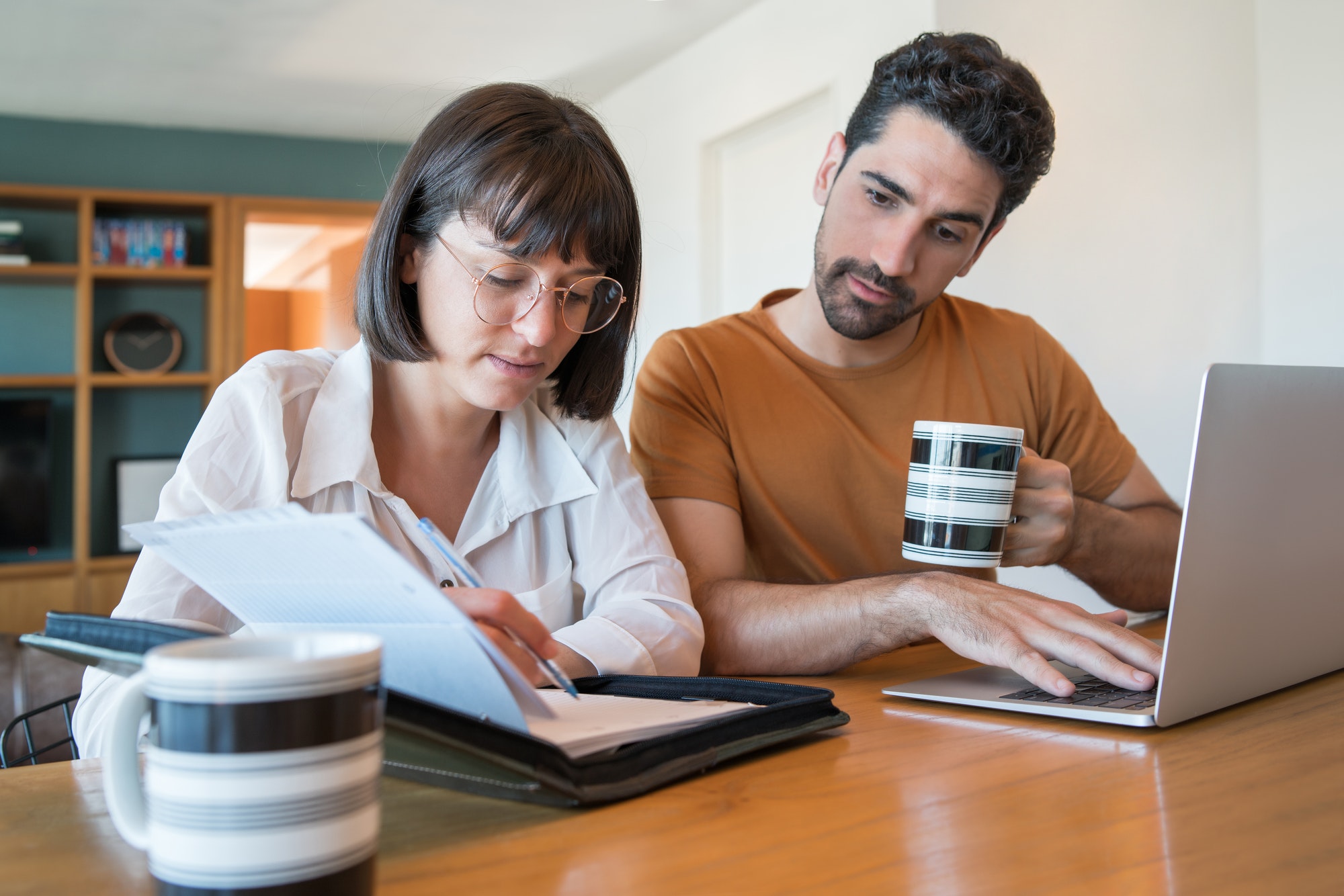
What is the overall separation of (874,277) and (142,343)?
5.04 meters

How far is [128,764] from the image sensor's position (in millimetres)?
451

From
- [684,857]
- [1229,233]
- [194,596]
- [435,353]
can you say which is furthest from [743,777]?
[1229,233]

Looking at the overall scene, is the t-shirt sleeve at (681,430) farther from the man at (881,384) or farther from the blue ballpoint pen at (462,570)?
the blue ballpoint pen at (462,570)

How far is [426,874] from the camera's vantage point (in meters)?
0.53

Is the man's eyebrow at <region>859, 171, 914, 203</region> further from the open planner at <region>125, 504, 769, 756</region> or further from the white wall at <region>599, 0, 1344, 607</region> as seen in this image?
the white wall at <region>599, 0, 1344, 607</region>

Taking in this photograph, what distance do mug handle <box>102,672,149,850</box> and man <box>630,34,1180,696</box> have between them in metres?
0.85

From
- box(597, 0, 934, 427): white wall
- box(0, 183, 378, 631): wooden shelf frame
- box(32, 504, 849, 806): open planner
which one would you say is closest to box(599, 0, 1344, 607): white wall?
box(597, 0, 934, 427): white wall

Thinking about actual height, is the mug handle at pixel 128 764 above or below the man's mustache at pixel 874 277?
below

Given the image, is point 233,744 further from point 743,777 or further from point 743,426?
point 743,426

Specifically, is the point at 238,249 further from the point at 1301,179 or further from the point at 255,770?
the point at 255,770

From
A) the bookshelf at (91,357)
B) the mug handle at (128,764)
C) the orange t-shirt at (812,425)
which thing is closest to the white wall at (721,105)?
the orange t-shirt at (812,425)

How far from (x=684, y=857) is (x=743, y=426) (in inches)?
39.9

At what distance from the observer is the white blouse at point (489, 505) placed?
96cm

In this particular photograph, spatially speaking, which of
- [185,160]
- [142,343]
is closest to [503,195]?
[142,343]
